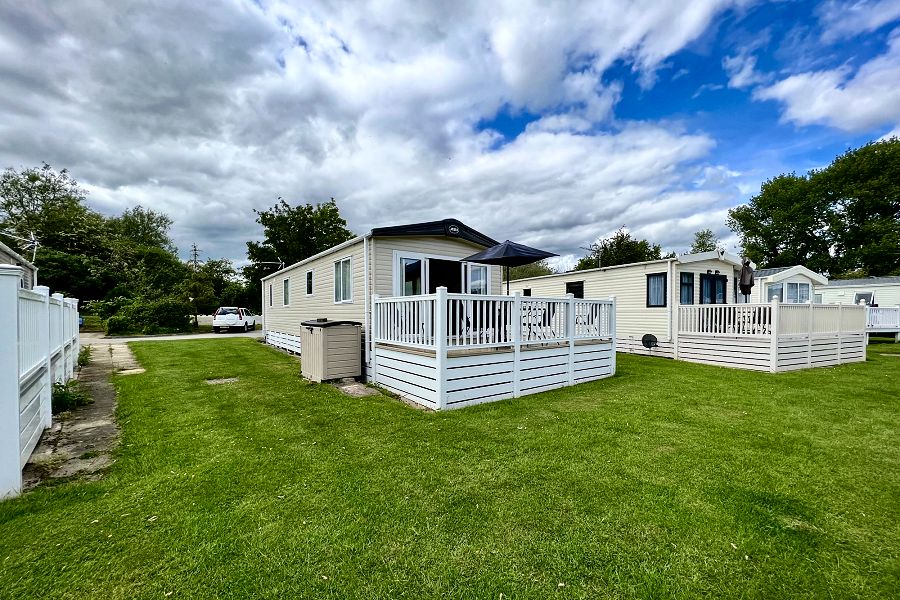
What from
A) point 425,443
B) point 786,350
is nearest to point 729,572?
point 425,443

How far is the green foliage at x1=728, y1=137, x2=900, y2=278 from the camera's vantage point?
26.2 m

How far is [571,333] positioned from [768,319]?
528 cm

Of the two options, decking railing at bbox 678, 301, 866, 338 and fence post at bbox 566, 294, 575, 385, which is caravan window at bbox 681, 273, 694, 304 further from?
fence post at bbox 566, 294, 575, 385

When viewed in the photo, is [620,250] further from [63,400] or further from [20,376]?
[20,376]

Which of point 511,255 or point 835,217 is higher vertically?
point 835,217

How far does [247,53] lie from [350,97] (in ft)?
8.26

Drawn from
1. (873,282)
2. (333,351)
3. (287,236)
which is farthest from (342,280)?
(873,282)

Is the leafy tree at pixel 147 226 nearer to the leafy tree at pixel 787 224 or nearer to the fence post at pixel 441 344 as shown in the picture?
the fence post at pixel 441 344

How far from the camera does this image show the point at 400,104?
10.3 metres

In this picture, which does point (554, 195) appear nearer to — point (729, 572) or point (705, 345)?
point (705, 345)

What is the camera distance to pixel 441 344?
5039mm

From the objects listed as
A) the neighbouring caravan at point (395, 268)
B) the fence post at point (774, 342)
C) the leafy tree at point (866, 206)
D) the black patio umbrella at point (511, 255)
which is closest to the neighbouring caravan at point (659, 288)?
the fence post at point (774, 342)

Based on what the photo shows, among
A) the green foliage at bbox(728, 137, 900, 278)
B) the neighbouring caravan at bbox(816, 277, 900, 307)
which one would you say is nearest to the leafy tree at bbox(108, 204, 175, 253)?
the neighbouring caravan at bbox(816, 277, 900, 307)

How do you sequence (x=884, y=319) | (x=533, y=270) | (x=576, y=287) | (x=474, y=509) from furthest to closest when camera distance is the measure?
(x=533, y=270), (x=884, y=319), (x=576, y=287), (x=474, y=509)
